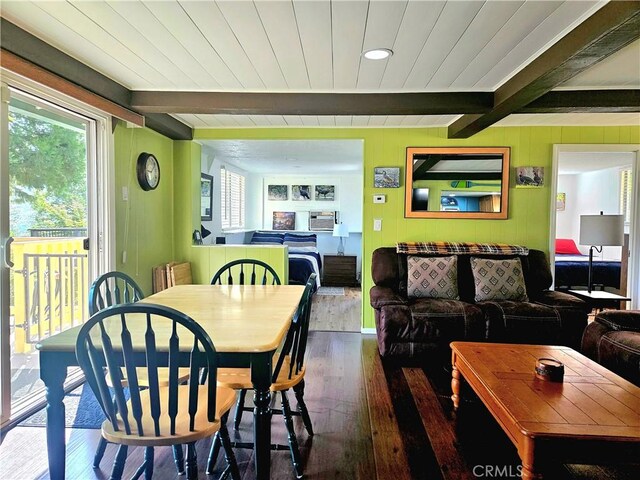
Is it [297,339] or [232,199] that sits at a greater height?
[232,199]

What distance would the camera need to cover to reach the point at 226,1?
5.71 feet

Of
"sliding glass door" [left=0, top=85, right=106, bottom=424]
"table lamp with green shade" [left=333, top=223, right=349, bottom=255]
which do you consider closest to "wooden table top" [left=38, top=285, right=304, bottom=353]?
"sliding glass door" [left=0, top=85, right=106, bottom=424]

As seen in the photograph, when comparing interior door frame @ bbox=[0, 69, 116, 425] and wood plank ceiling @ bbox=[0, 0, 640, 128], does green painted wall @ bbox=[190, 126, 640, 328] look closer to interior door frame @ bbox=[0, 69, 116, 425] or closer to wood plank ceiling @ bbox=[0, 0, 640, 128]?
wood plank ceiling @ bbox=[0, 0, 640, 128]

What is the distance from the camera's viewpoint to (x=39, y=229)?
2.95 m

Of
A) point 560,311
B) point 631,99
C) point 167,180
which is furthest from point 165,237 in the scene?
point 631,99

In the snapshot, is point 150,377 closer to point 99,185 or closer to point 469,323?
point 99,185

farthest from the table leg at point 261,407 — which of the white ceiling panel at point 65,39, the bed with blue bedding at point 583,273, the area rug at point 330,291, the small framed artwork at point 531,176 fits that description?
the bed with blue bedding at point 583,273

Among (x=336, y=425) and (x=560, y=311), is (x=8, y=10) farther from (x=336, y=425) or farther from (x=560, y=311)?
(x=560, y=311)

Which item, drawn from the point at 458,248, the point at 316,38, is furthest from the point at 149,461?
the point at 458,248

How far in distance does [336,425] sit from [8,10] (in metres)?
2.72

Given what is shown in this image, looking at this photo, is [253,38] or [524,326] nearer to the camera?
[253,38]

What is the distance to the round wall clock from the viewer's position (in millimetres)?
3592

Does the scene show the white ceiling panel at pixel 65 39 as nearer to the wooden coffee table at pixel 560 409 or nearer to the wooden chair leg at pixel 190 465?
the wooden chair leg at pixel 190 465

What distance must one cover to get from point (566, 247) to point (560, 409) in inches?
272
